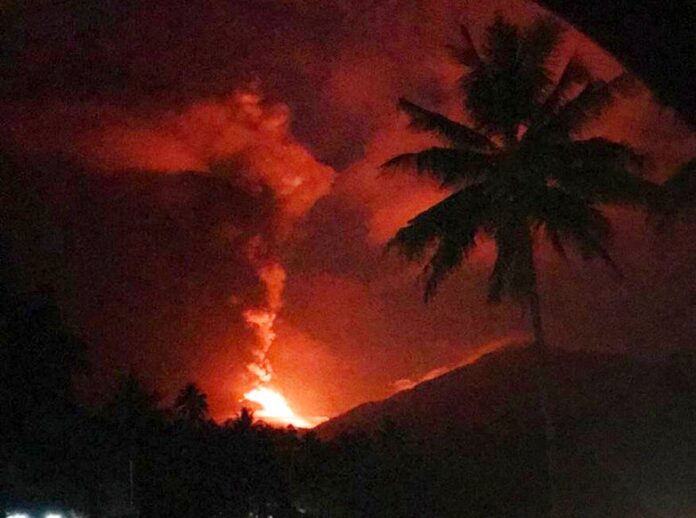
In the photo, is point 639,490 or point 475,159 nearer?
point 475,159

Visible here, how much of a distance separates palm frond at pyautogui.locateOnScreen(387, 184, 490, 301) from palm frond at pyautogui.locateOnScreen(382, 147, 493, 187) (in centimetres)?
27

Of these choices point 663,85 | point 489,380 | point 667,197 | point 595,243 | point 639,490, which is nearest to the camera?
point 663,85

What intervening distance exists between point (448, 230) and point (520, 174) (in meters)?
1.51

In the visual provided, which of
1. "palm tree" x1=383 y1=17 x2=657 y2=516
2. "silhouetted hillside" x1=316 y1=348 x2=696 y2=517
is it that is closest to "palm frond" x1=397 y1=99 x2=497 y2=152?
"palm tree" x1=383 y1=17 x2=657 y2=516

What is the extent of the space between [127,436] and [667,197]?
1063cm

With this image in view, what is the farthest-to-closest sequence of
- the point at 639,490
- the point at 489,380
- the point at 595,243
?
the point at 489,380
the point at 639,490
the point at 595,243

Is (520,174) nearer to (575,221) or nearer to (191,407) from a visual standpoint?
(575,221)

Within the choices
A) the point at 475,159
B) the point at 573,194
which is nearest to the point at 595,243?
the point at 573,194

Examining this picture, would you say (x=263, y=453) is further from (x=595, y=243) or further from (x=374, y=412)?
(x=374, y=412)

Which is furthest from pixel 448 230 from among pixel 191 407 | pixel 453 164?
pixel 191 407

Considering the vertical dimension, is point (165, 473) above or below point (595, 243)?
below

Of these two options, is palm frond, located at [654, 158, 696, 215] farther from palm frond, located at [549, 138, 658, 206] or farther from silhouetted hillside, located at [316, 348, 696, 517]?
silhouetted hillside, located at [316, 348, 696, 517]

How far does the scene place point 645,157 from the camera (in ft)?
56.3

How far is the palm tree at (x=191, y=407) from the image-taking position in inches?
789
